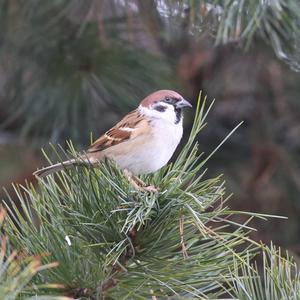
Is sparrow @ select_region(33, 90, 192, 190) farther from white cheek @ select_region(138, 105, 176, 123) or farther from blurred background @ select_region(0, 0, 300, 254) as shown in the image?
blurred background @ select_region(0, 0, 300, 254)

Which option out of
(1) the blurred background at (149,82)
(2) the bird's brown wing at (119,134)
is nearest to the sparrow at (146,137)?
(2) the bird's brown wing at (119,134)

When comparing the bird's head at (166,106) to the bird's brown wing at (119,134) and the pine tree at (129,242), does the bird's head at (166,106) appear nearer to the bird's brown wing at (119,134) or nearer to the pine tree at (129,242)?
the bird's brown wing at (119,134)

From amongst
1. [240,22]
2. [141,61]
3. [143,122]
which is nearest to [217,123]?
[141,61]

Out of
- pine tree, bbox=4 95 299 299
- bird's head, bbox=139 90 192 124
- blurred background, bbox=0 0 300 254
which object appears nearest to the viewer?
pine tree, bbox=4 95 299 299

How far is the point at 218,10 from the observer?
1931 millimetres

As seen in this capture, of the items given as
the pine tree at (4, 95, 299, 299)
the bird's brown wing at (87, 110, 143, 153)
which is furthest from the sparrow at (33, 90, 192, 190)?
the pine tree at (4, 95, 299, 299)

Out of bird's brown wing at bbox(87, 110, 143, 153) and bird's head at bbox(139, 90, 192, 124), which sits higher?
bird's head at bbox(139, 90, 192, 124)

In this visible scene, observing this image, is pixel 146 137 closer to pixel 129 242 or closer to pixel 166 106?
pixel 166 106

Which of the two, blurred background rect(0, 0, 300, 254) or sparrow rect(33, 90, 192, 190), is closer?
sparrow rect(33, 90, 192, 190)

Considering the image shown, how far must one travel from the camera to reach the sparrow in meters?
1.97

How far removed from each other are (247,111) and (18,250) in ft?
5.28

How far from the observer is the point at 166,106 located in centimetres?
211

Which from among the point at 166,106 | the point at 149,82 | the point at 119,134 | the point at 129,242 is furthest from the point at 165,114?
the point at 129,242

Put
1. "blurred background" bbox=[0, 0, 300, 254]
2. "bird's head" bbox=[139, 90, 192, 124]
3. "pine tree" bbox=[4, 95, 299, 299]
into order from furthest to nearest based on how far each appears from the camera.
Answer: "blurred background" bbox=[0, 0, 300, 254] → "bird's head" bbox=[139, 90, 192, 124] → "pine tree" bbox=[4, 95, 299, 299]
